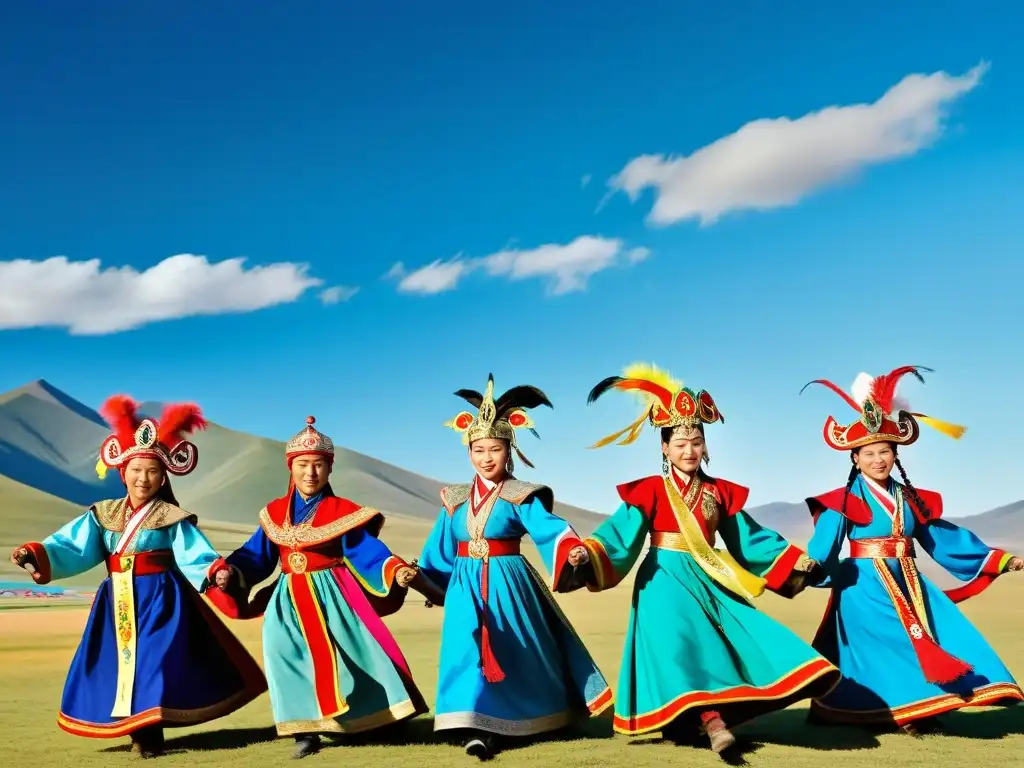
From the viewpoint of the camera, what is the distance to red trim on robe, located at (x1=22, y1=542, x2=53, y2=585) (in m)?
6.01

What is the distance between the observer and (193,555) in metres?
5.97

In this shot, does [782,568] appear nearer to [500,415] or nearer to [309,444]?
[500,415]

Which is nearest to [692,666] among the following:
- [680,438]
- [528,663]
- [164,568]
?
[528,663]

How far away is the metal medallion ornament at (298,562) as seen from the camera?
19.9ft

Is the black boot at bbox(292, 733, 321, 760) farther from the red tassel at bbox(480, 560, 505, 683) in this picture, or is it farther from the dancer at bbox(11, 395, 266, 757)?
the red tassel at bbox(480, 560, 505, 683)

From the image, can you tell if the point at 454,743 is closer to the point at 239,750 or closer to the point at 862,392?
the point at 239,750

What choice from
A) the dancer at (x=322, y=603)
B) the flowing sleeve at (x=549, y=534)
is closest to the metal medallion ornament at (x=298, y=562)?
the dancer at (x=322, y=603)

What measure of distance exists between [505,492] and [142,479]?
2.20 metres

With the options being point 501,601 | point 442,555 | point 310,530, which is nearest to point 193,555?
point 310,530

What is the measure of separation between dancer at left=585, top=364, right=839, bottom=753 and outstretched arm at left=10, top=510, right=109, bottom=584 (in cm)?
299

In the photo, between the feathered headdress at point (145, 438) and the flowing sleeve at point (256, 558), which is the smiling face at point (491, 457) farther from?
the feathered headdress at point (145, 438)

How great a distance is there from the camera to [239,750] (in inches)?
228

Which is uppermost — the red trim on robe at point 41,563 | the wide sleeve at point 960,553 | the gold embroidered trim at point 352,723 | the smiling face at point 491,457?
the smiling face at point 491,457

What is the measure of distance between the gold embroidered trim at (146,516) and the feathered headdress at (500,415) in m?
1.72
